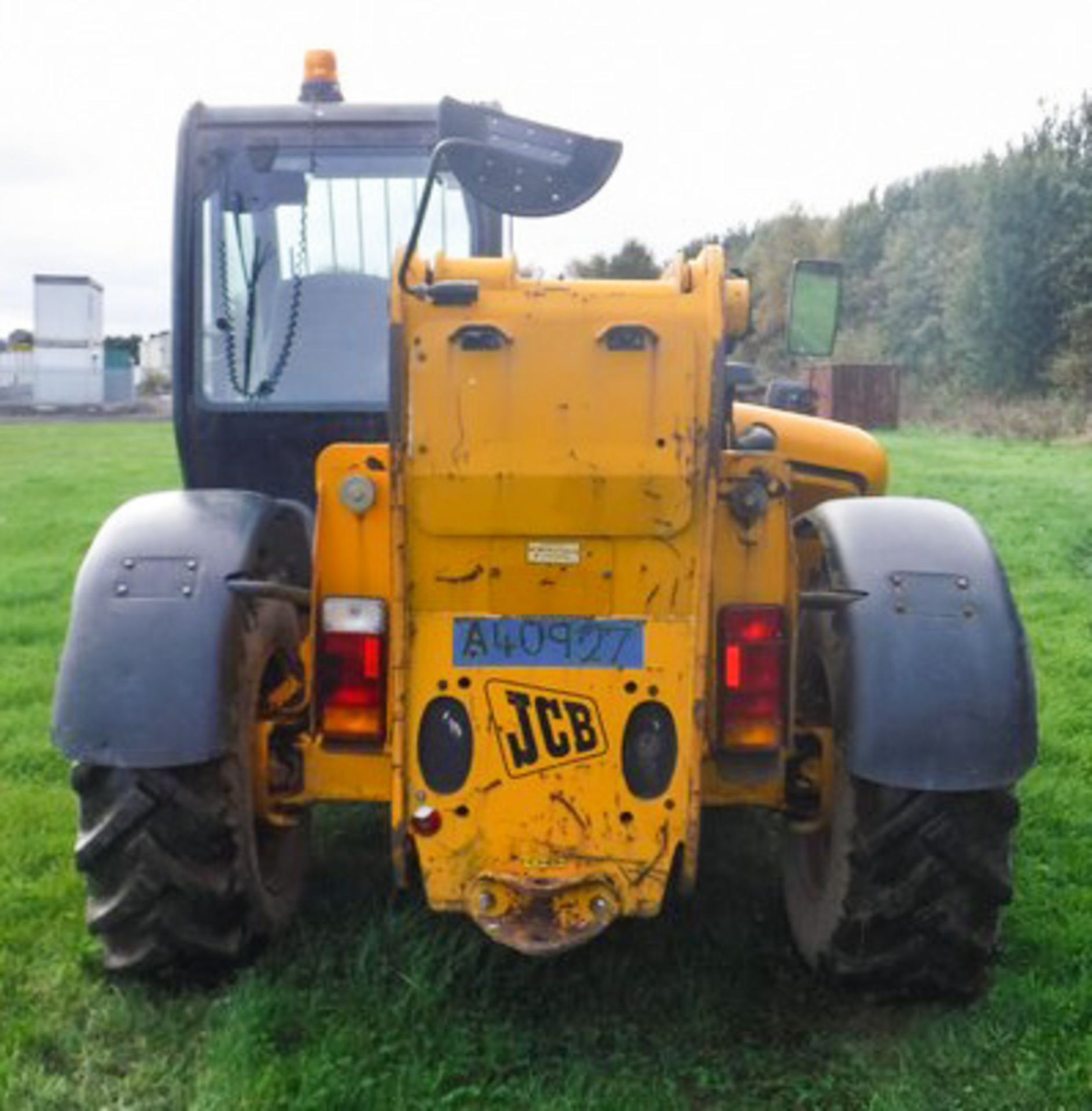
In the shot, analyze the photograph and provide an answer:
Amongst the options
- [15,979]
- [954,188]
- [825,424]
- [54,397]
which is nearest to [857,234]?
[954,188]

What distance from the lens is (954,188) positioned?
37.1m

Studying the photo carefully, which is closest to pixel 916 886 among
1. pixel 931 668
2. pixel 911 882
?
pixel 911 882

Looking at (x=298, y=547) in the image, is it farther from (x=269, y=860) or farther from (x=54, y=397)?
(x=54, y=397)

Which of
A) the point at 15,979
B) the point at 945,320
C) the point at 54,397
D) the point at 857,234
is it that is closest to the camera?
the point at 15,979

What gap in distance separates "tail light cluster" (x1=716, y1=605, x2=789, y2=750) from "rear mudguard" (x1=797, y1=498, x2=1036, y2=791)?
6.7 inches

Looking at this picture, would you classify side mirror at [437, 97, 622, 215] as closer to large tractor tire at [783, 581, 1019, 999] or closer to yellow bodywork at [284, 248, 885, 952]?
yellow bodywork at [284, 248, 885, 952]

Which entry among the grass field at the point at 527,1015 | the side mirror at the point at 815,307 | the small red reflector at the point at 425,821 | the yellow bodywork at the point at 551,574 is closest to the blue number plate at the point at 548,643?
the yellow bodywork at the point at 551,574

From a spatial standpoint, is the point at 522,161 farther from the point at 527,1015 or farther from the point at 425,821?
the point at 527,1015

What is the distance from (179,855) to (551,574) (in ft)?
3.59

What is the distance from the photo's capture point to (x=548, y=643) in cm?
316

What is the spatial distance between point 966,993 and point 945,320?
3356cm

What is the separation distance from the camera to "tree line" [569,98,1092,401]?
31.0 meters

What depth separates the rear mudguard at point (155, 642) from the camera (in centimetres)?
322

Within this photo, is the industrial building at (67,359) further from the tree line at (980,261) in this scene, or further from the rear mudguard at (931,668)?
the rear mudguard at (931,668)
